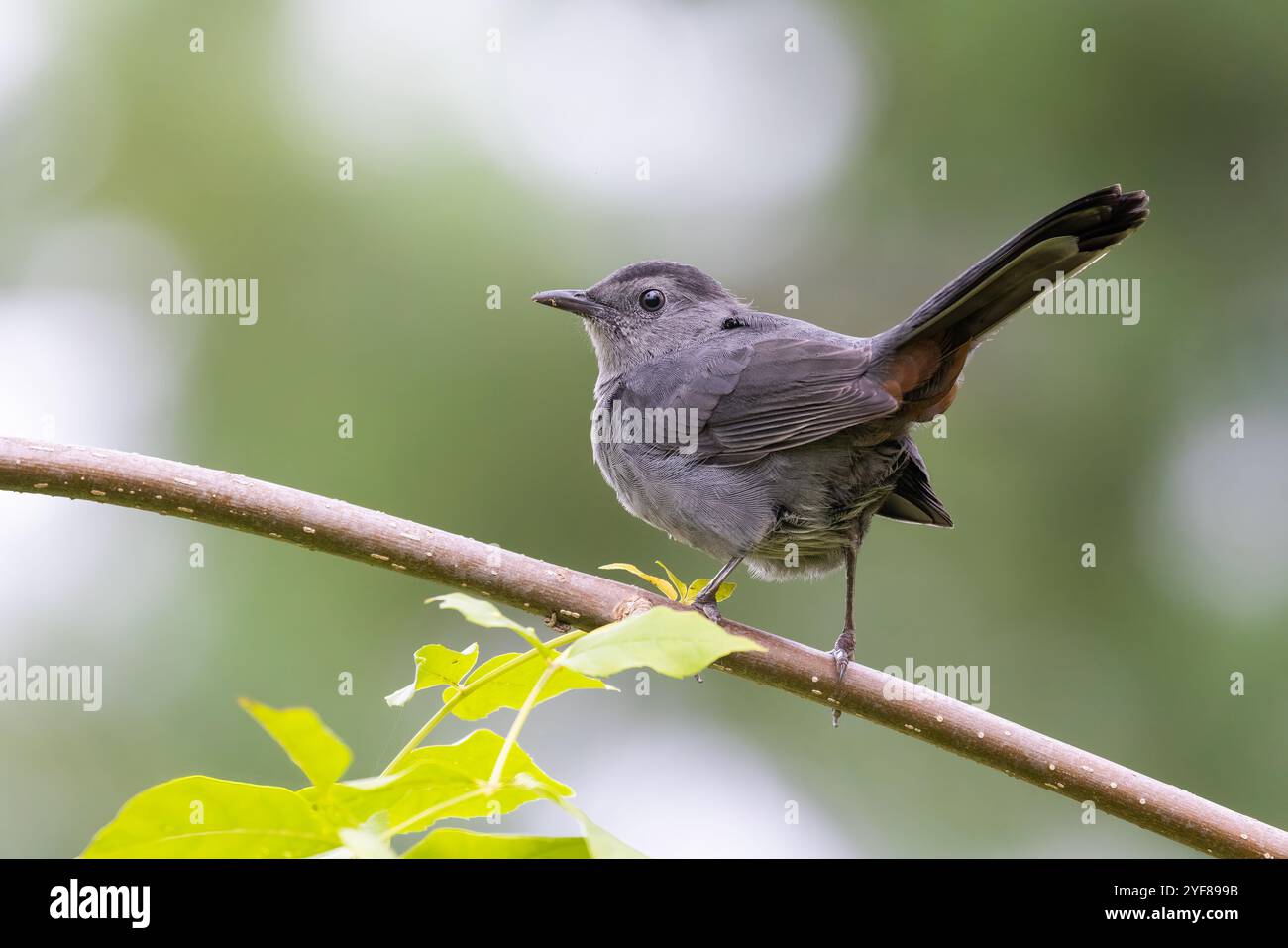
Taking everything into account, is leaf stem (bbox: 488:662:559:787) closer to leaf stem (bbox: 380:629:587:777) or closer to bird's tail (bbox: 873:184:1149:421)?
leaf stem (bbox: 380:629:587:777)

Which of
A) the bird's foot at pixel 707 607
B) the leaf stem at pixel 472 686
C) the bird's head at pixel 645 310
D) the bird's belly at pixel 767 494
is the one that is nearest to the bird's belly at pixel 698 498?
the bird's belly at pixel 767 494

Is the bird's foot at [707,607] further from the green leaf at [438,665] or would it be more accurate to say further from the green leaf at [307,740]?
the green leaf at [307,740]

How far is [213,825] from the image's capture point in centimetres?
113

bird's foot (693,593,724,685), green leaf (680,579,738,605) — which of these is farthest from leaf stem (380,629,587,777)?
bird's foot (693,593,724,685)

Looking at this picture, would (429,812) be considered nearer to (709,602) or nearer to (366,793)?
(366,793)

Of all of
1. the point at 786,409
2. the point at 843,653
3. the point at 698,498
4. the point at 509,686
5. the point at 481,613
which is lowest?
the point at 843,653

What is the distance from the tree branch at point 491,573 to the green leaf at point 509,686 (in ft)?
3.20

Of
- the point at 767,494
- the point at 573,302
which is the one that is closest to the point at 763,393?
the point at 767,494

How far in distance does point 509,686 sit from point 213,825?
0.48 m

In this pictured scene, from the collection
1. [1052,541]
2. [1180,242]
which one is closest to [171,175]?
[1052,541]

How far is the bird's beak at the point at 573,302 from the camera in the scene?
440 centimetres

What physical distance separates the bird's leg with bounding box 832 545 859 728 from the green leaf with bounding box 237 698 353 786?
1.86 metres

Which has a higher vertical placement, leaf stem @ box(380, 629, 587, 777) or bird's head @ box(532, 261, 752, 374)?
bird's head @ box(532, 261, 752, 374)

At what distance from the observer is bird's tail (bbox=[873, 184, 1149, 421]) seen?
282cm
